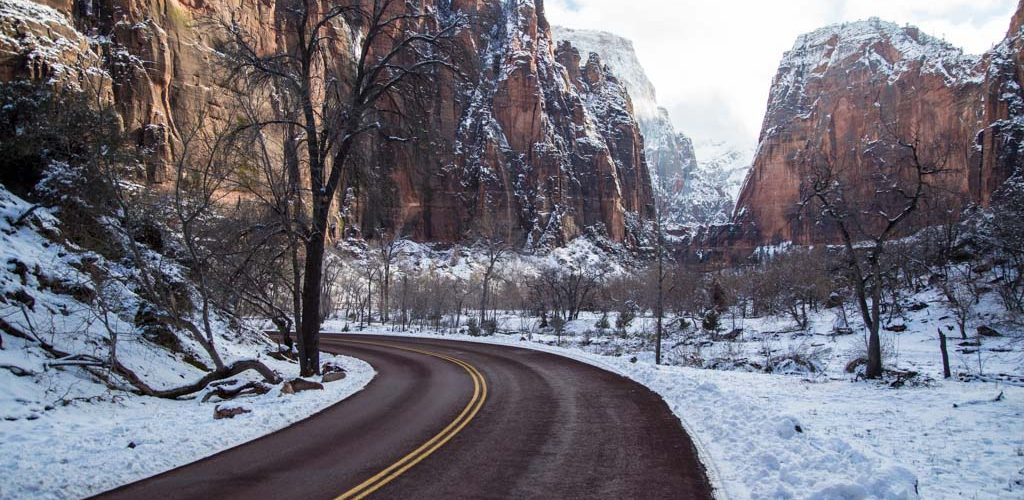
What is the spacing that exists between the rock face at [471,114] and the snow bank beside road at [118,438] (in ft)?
127

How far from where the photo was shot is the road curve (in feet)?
20.9

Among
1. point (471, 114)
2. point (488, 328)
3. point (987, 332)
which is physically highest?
point (471, 114)

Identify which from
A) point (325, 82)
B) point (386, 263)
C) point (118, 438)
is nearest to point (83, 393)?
point (118, 438)

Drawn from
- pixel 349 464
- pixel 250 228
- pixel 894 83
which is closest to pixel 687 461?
pixel 349 464

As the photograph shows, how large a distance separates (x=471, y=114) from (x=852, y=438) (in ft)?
507

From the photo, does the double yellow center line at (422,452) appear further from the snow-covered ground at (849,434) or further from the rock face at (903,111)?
the rock face at (903,111)

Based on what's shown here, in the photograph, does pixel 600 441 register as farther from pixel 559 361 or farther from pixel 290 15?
pixel 290 15

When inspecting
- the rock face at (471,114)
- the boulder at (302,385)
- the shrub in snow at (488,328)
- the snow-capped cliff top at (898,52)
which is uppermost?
the snow-capped cliff top at (898,52)

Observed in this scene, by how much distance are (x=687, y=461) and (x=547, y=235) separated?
140421mm

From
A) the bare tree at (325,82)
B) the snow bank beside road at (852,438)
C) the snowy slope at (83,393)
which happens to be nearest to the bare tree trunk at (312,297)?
the bare tree at (325,82)

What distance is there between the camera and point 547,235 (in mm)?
147500

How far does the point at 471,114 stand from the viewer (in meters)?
156

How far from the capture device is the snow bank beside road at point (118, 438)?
6391mm

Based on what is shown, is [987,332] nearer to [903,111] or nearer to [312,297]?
[312,297]
